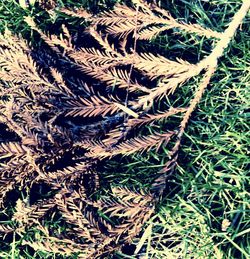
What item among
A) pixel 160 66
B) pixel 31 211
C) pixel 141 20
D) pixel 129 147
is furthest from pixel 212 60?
pixel 31 211

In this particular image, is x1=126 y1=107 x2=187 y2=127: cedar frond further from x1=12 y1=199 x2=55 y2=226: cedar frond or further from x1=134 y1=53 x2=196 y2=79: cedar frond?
x1=12 y1=199 x2=55 y2=226: cedar frond

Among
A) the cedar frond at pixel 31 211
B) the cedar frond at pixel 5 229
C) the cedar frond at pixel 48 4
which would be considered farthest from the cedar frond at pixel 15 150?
the cedar frond at pixel 48 4

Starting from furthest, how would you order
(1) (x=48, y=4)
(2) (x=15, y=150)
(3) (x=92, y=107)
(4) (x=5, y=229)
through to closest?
1. (1) (x=48, y=4)
2. (4) (x=5, y=229)
3. (3) (x=92, y=107)
4. (2) (x=15, y=150)

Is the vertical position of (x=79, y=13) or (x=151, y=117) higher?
(x=79, y=13)

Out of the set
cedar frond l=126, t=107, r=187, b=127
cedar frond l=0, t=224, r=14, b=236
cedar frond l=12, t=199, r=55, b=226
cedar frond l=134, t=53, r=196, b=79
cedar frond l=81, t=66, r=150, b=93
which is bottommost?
cedar frond l=0, t=224, r=14, b=236

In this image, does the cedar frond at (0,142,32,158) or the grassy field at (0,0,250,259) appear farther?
the grassy field at (0,0,250,259)

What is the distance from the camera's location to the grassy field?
233cm

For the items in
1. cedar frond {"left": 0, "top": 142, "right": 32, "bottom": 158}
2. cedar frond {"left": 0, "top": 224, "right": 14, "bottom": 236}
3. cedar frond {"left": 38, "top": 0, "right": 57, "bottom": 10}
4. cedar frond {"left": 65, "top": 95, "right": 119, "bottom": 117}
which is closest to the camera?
cedar frond {"left": 0, "top": 142, "right": 32, "bottom": 158}

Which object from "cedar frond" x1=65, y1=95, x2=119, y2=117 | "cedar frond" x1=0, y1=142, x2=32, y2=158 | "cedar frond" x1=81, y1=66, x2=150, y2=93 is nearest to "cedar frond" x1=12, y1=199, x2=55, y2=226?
"cedar frond" x1=0, y1=142, x2=32, y2=158

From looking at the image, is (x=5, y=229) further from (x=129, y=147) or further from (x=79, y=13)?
(x=79, y=13)

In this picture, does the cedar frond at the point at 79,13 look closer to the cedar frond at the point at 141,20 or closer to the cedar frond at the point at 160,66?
the cedar frond at the point at 141,20

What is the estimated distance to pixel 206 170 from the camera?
237 centimetres

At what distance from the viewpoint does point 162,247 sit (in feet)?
7.99

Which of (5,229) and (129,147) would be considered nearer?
(129,147)
